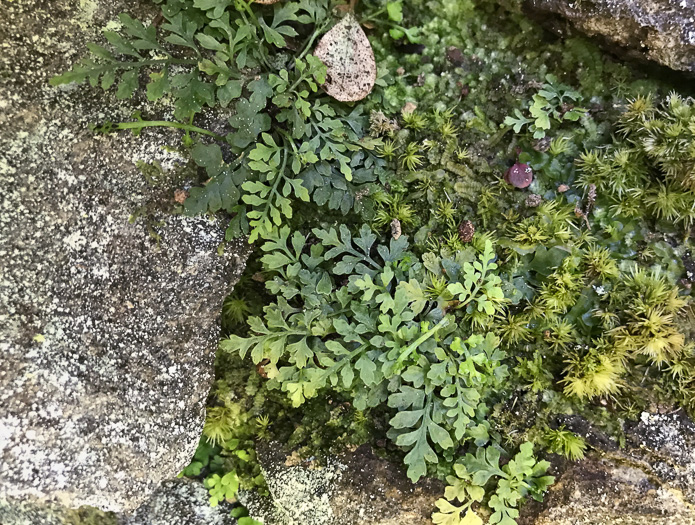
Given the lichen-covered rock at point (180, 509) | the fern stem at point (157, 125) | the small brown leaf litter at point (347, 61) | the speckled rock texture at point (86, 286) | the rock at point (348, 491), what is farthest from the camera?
the lichen-covered rock at point (180, 509)

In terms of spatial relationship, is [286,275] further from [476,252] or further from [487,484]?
[487,484]

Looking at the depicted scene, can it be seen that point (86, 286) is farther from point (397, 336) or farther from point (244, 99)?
point (397, 336)

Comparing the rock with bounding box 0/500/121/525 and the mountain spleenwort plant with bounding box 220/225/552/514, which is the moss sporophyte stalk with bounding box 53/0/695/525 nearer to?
the mountain spleenwort plant with bounding box 220/225/552/514

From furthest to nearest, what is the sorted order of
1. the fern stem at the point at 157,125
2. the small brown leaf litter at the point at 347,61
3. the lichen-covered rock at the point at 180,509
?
the lichen-covered rock at the point at 180,509 → the small brown leaf litter at the point at 347,61 → the fern stem at the point at 157,125

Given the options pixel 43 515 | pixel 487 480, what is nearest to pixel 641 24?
pixel 487 480

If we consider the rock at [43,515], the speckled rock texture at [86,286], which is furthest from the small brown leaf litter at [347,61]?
the rock at [43,515]

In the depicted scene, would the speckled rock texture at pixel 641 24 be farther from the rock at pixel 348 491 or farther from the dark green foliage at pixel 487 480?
the rock at pixel 348 491
